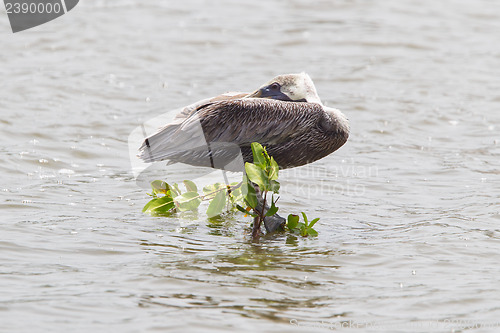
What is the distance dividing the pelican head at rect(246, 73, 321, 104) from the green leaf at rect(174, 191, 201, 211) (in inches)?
→ 39.8

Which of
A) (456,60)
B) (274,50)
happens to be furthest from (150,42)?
(456,60)

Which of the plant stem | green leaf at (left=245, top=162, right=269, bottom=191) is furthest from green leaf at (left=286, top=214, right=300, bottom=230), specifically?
green leaf at (left=245, top=162, right=269, bottom=191)

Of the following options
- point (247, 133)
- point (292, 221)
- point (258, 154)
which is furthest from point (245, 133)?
point (292, 221)

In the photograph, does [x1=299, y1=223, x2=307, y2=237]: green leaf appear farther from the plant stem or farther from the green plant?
the plant stem

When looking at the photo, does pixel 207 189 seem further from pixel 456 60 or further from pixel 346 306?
pixel 456 60

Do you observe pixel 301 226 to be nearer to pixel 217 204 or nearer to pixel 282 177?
pixel 217 204

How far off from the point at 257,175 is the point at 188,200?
0.86m

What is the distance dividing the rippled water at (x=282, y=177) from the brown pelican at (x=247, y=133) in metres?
0.71

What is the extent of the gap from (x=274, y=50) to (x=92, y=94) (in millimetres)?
4171

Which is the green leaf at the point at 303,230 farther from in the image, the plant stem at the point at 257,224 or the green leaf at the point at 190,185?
the green leaf at the point at 190,185

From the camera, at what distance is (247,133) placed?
638 cm

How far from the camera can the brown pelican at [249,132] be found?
6344mm

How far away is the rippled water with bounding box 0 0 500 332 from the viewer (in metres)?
5.10

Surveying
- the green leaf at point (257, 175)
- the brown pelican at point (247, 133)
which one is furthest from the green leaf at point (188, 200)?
the green leaf at point (257, 175)
